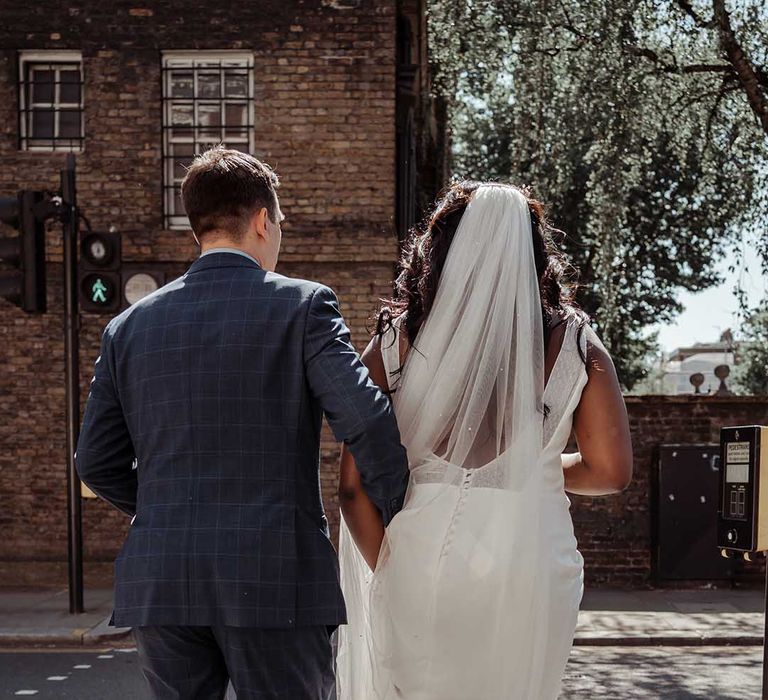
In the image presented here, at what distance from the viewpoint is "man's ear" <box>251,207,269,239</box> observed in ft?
8.21

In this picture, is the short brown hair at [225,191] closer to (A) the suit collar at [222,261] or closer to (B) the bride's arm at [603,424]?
(A) the suit collar at [222,261]

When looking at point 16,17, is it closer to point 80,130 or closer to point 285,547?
point 80,130

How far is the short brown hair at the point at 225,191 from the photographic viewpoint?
8.03 ft

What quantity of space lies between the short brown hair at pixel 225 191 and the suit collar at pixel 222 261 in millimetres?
61

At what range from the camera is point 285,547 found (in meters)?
2.27

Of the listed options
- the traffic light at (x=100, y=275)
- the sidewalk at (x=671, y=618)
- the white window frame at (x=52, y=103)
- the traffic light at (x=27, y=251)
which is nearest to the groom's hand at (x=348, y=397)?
the sidewalk at (x=671, y=618)

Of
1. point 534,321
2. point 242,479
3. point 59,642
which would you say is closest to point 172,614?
point 242,479

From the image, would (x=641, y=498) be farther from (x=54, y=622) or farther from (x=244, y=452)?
(x=244, y=452)

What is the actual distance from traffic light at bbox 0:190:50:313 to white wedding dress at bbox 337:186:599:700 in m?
6.70

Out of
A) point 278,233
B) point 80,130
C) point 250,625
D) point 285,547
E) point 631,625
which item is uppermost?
point 80,130

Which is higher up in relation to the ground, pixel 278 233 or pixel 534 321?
pixel 278 233

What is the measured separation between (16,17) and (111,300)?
415cm

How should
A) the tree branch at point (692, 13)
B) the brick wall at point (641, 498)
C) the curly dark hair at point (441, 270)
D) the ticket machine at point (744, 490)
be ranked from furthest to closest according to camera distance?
the tree branch at point (692, 13) → the brick wall at point (641, 498) → the ticket machine at point (744, 490) → the curly dark hair at point (441, 270)

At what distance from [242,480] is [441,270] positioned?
2.68ft
